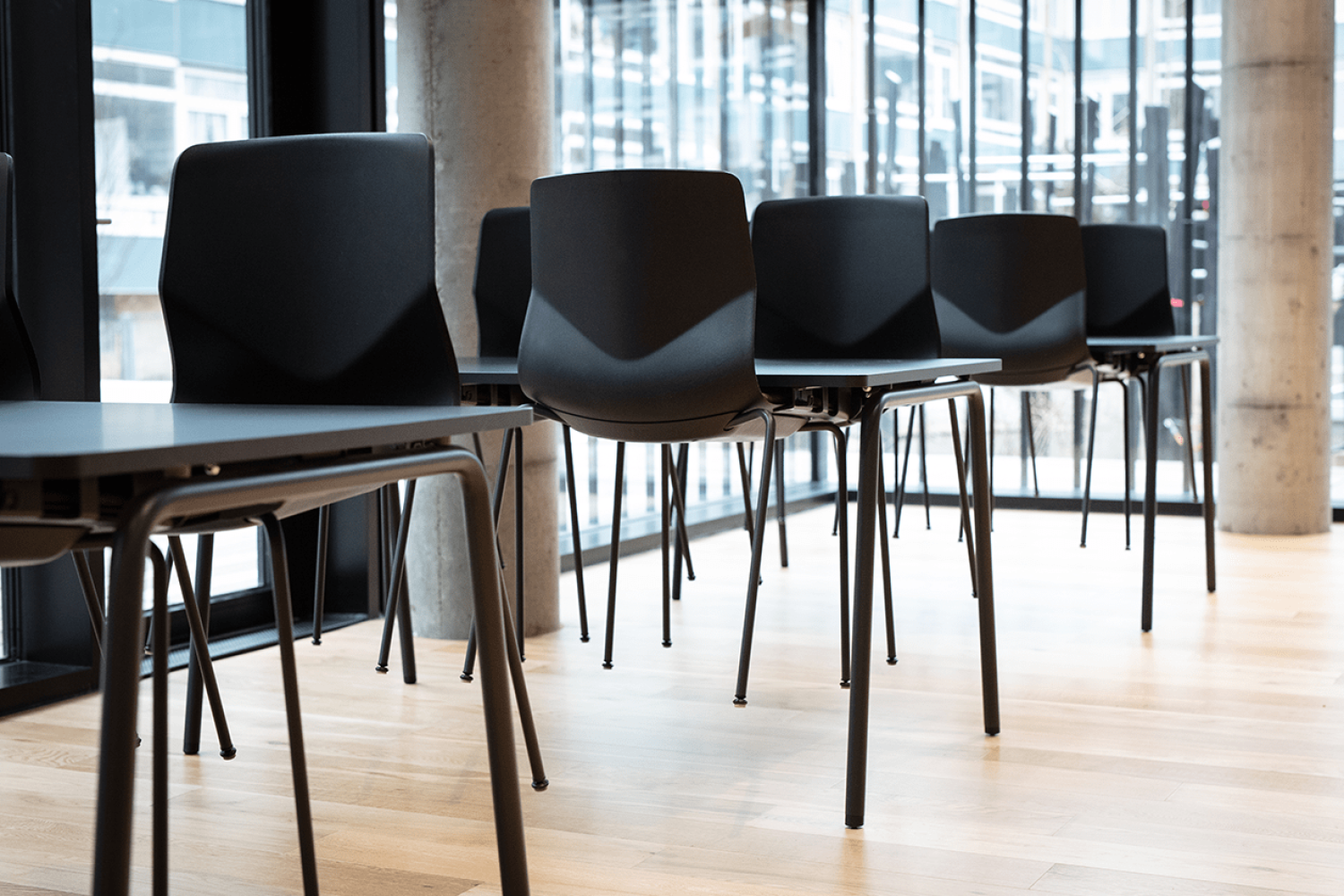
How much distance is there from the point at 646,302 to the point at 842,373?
23.0 inches

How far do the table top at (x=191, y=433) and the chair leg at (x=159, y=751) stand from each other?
27 cm

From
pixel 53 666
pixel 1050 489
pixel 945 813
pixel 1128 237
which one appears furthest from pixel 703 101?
pixel 945 813

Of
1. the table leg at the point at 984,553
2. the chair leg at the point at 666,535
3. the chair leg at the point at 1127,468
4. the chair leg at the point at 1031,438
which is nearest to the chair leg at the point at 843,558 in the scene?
the table leg at the point at 984,553

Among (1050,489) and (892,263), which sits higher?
(892,263)

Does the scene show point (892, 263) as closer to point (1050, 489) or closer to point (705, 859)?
point (705, 859)

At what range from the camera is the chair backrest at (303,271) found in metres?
1.78

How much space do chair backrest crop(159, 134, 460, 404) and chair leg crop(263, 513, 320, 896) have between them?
0.24 meters

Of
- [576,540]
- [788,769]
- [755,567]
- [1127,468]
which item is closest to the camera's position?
[788,769]

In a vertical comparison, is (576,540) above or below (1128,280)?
below

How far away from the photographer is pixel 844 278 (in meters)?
3.07

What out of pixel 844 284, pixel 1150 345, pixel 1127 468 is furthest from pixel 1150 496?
pixel 844 284

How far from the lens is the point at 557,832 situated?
2115 millimetres

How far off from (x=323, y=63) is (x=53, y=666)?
5.68 feet

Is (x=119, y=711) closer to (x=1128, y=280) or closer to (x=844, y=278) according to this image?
(x=844, y=278)
